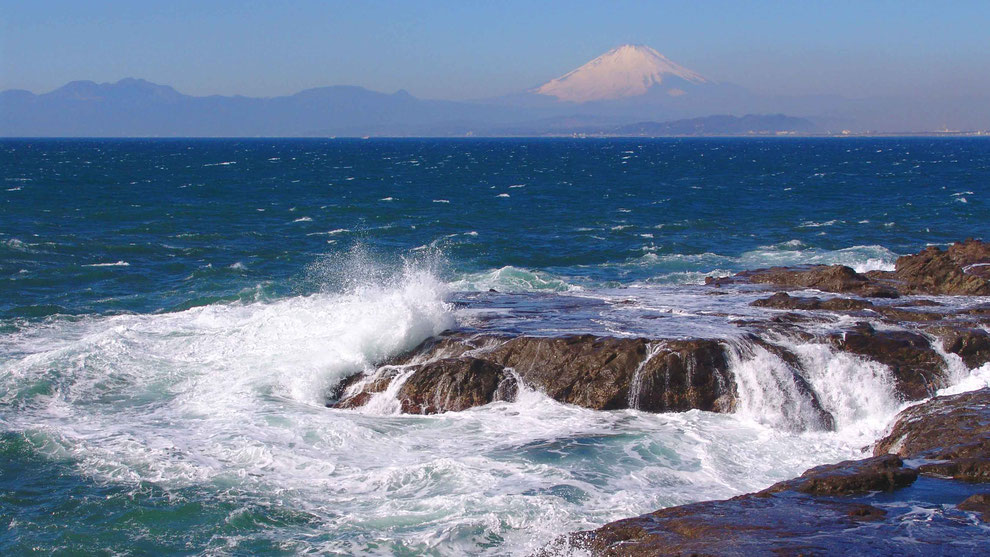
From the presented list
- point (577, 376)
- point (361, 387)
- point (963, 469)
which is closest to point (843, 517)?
point (963, 469)

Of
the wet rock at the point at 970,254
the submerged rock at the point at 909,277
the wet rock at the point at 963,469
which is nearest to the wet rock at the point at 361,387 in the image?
the wet rock at the point at 963,469

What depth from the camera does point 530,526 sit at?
40.8ft

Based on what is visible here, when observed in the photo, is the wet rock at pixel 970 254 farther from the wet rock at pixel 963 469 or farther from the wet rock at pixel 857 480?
the wet rock at pixel 857 480

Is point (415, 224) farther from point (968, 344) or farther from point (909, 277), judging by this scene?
point (968, 344)

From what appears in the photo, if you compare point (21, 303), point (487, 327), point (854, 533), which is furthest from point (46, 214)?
point (854, 533)

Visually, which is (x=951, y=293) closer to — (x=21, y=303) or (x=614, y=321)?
(x=614, y=321)

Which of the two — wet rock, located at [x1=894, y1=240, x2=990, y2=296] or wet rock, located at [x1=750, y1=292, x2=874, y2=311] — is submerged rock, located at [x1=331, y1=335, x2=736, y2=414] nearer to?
wet rock, located at [x1=750, y1=292, x2=874, y2=311]

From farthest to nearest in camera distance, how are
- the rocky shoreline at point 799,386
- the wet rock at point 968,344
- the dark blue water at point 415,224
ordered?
the dark blue water at point 415,224, the wet rock at point 968,344, the rocky shoreline at point 799,386

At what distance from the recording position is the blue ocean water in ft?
43.4

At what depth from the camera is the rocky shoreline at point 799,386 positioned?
10797 mm

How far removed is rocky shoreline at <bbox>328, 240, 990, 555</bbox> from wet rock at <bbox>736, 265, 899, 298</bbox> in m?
0.06

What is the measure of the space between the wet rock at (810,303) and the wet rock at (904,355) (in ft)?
7.94

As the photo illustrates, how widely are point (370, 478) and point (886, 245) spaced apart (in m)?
31.0

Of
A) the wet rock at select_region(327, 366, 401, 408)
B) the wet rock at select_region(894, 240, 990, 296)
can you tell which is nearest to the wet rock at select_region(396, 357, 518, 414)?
the wet rock at select_region(327, 366, 401, 408)
